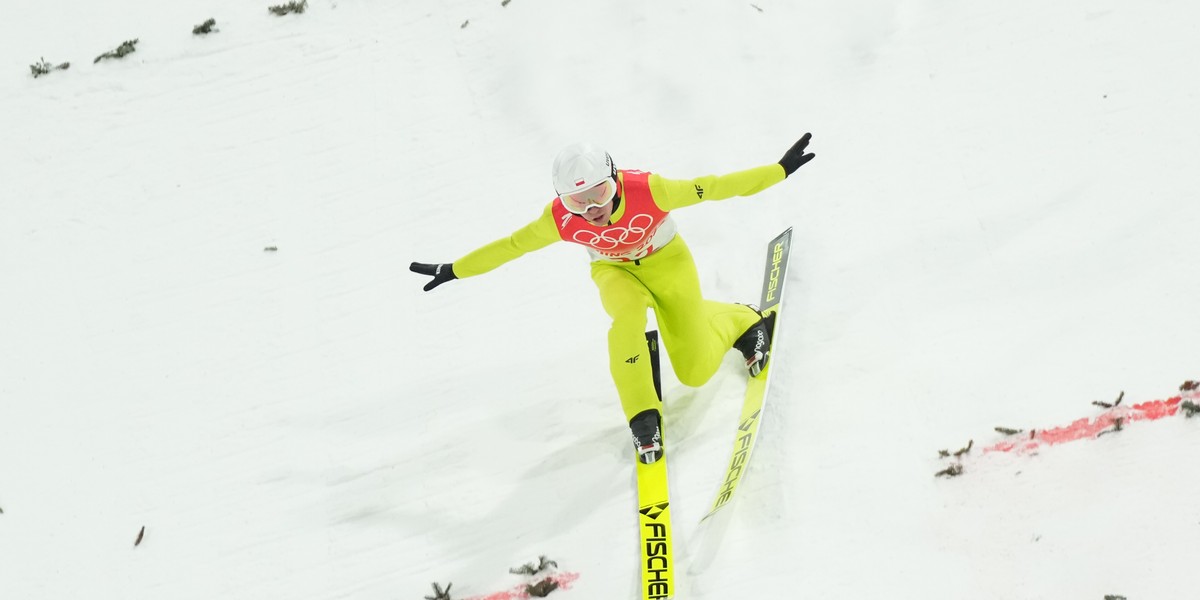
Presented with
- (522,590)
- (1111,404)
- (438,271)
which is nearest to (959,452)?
(1111,404)

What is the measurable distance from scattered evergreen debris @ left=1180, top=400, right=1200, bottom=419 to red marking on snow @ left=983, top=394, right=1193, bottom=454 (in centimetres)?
3

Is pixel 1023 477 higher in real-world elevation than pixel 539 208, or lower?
lower

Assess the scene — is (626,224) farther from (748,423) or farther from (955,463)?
(955,463)

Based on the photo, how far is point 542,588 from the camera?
5.05 m

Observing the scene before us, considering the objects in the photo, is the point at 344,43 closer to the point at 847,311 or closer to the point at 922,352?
the point at 847,311

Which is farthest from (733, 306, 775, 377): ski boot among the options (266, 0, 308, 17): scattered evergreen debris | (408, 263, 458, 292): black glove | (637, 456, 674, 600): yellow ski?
(266, 0, 308, 17): scattered evergreen debris

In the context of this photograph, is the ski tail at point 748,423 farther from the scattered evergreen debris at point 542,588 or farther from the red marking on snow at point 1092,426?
the red marking on snow at point 1092,426

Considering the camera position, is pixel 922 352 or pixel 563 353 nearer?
pixel 922 352

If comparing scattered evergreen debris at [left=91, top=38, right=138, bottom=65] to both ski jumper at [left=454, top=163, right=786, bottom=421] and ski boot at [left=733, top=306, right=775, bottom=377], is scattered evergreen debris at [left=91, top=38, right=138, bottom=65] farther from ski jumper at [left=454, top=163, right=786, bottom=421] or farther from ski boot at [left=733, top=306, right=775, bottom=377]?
ski boot at [left=733, top=306, right=775, bottom=377]

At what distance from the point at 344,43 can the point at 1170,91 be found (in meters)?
6.48

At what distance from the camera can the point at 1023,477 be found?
4.96 m

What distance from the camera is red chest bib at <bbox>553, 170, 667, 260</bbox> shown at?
5.10m

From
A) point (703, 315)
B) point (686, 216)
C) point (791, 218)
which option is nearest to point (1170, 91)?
point (791, 218)

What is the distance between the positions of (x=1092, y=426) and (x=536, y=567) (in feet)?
9.90
